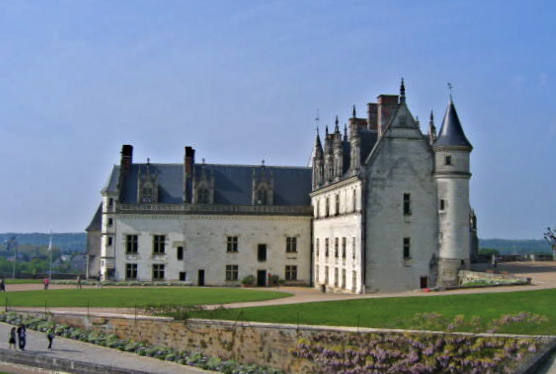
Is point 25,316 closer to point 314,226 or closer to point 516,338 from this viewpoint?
point 516,338

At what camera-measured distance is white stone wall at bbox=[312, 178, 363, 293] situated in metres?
41.9

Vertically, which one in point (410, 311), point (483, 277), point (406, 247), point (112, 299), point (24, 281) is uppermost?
point (406, 247)

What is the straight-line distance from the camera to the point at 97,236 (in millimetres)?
61906

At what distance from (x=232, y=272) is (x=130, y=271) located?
8.52 metres

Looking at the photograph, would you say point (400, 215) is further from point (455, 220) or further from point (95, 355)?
point (95, 355)

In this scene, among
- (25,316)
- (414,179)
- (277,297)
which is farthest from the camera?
(414,179)

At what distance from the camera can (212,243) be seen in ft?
179

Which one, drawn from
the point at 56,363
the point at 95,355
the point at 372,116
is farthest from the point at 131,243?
the point at 56,363

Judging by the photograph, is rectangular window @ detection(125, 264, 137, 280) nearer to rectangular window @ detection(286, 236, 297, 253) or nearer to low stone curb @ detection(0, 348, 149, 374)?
rectangular window @ detection(286, 236, 297, 253)

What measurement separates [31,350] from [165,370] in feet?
17.9

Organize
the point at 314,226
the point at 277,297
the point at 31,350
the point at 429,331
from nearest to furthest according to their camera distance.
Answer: the point at 429,331, the point at 31,350, the point at 277,297, the point at 314,226

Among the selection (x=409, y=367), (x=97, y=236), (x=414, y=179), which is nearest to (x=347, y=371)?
(x=409, y=367)

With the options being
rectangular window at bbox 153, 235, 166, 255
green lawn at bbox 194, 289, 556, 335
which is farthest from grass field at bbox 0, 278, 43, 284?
green lawn at bbox 194, 289, 556, 335

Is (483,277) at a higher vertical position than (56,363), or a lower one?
higher
